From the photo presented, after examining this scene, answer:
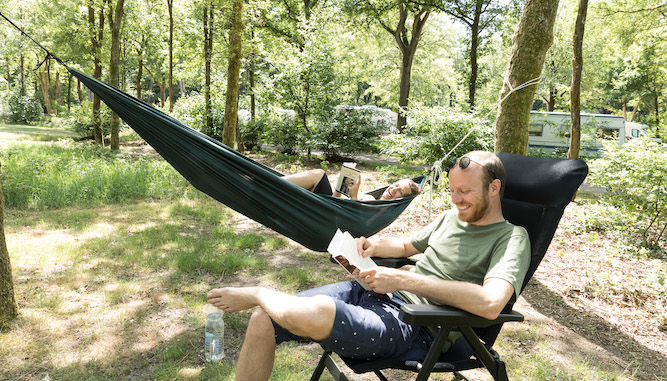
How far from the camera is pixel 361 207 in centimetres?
235

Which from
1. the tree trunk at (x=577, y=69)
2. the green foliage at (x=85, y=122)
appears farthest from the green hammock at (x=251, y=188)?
the green foliage at (x=85, y=122)

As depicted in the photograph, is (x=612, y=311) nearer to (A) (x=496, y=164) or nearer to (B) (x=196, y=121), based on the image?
(A) (x=496, y=164)

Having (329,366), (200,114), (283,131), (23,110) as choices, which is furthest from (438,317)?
(23,110)

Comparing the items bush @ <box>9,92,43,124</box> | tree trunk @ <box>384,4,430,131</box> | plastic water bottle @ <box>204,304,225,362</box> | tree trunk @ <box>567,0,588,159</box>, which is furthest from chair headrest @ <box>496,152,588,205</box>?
bush @ <box>9,92,43,124</box>

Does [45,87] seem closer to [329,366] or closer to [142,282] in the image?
[142,282]

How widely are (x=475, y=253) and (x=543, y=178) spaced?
0.47 m

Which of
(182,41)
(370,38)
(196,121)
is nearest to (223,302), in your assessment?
(196,121)

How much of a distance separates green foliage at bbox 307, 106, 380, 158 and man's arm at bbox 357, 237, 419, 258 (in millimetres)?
7035

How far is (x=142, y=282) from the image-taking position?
2.80 m

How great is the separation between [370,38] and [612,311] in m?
13.3

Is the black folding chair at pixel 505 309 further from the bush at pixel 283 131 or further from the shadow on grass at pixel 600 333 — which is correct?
the bush at pixel 283 131

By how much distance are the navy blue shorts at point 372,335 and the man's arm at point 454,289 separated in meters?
0.12

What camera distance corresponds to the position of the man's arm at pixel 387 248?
1858 millimetres

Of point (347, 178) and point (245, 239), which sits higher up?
point (347, 178)
